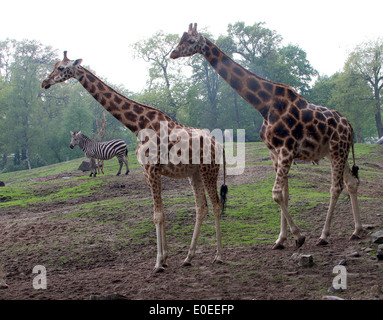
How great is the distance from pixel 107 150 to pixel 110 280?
13024 millimetres

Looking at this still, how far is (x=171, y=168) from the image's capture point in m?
6.11

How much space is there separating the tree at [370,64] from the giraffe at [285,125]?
31815 millimetres

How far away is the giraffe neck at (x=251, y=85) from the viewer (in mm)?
6508

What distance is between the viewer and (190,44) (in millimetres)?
6637

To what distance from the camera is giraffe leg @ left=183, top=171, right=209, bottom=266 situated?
19.7 feet

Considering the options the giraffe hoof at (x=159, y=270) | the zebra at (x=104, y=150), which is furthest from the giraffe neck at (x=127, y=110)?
the zebra at (x=104, y=150)

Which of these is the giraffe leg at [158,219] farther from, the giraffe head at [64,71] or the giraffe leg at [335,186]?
the giraffe leg at [335,186]

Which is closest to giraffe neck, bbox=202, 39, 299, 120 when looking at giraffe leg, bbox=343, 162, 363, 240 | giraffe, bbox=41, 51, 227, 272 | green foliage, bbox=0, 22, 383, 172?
giraffe, bbox=41, 51, 227, 272

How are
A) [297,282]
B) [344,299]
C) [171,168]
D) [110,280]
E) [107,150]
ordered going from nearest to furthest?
1. [344,299]
2. [297,282]
3. [110,280]
4. [171,168]
5. [107,150]

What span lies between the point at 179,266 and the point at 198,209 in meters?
0.94

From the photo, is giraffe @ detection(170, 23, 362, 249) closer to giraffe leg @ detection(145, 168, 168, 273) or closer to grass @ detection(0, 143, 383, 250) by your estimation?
grass @ detection(0, 143, 383, 250)

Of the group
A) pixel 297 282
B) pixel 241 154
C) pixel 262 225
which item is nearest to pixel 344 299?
pixel 297 282

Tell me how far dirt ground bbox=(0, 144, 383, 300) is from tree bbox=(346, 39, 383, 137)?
98.4 feet
